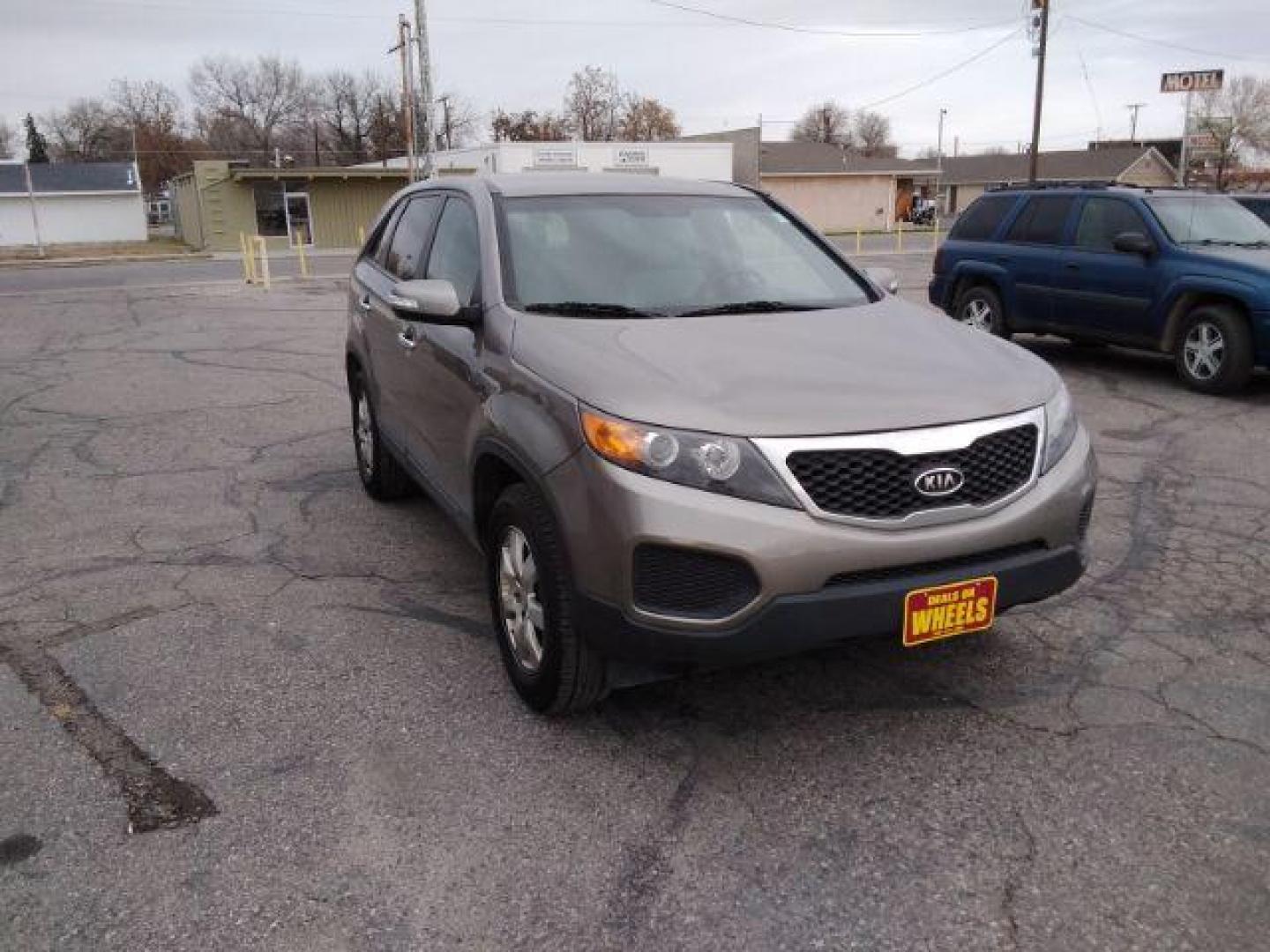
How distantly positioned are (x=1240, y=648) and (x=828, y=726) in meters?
1.76

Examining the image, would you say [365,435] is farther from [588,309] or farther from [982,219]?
[982,219]

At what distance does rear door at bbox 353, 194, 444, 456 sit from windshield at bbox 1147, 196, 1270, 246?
6.79 metres

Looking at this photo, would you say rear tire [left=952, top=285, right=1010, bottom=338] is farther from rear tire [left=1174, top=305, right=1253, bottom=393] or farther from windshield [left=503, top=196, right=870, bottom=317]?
windshield [left=503, top=196, right=870, bottom=317]

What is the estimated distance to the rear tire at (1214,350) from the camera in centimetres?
823

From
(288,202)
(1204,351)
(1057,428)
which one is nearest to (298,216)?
(288,202)

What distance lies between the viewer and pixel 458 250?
4273 mm

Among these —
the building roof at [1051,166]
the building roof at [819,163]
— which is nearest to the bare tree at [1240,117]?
the building roof at [1051,166]

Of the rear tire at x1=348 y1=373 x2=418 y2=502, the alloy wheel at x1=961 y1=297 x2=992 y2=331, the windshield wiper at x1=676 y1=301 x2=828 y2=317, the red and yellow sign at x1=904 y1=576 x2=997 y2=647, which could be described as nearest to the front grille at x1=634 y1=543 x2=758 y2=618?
the red and yellow sign at x1=904 y1=576 x2=997 y2=647

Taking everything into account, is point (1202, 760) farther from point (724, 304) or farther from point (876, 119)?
point (876, 119)

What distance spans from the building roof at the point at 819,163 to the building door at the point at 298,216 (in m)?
24.4

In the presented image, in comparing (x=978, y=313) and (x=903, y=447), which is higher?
(x=903, y=447)

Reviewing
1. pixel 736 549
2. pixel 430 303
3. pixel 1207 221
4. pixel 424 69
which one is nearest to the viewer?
pixel 736 549

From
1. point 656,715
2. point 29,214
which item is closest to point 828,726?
point 656,715

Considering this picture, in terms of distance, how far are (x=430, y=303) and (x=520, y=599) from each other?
3.60 ft
